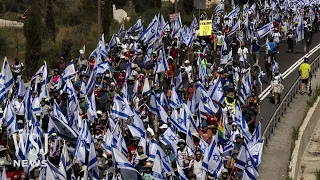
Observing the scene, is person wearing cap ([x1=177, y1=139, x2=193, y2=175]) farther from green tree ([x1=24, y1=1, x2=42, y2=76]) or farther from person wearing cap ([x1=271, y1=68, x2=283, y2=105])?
green tree ([x1=24, y1=1, x2=42, y2=76])

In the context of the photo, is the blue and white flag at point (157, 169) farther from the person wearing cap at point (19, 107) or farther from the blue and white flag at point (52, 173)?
the person wearing cap at point (19, 107)

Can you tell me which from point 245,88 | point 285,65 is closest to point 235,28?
point 285,65

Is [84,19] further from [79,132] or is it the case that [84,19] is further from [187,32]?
[79,132]

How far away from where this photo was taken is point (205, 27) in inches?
1342

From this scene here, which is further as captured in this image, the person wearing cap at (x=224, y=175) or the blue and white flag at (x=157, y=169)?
the person wearing cap at (x=224, y=175)

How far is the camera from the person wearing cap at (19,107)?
23716 mm

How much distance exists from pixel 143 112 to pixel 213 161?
15.0 feet

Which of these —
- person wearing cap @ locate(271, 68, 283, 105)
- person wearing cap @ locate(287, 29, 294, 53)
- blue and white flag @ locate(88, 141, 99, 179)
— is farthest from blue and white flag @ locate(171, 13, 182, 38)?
blue and white flag @ locate(88, 141, 99, 179)

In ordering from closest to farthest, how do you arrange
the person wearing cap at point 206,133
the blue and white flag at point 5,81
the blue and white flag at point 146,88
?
the person wearing cap at point 206,133
the blue and white flag at point 146,88
the blue and white flag at point 5,81

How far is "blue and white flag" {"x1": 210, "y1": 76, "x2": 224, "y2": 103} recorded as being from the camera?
2491 centimetres

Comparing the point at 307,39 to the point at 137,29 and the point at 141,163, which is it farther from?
the point at 141,163

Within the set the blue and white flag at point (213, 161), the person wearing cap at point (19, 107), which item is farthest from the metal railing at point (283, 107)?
the person wearing cap at point (19, 107)

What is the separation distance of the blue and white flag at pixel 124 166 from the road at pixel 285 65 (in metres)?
8.09

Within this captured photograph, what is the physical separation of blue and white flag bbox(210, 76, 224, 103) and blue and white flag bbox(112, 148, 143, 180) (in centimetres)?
662
